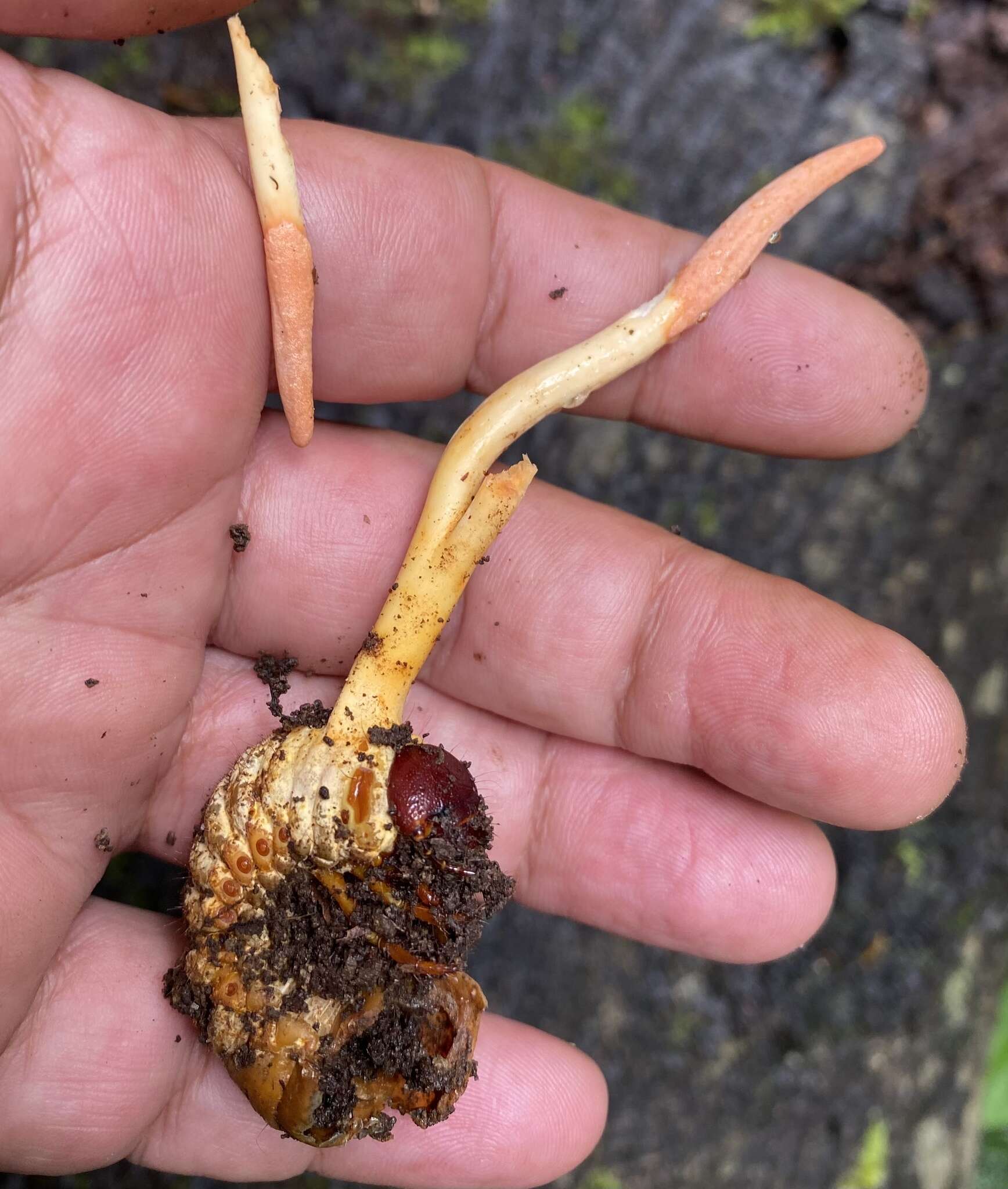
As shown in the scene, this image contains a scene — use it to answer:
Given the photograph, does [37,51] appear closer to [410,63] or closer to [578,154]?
[410,63]

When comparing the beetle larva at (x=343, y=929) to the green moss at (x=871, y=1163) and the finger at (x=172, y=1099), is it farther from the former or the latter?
the green moss at (x=871, y=1163)

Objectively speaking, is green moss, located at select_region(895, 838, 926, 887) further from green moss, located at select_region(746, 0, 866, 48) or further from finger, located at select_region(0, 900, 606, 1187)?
green moss, located at select_region(746, 0, 866, 48)

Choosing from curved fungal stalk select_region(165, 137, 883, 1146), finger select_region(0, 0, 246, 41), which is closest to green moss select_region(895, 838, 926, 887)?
curved fungal stalk select_region(165, 137, 883, 1146)

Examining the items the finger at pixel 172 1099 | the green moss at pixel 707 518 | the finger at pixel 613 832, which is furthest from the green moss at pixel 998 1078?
the green moss at pixel 707 518

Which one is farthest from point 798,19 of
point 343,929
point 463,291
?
point 343,929

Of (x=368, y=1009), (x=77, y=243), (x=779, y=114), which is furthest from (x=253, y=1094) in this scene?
(x=779, y=114)
